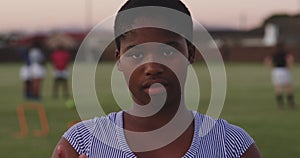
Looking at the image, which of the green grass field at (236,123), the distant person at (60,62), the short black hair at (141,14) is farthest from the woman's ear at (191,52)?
the distant person at (60,62)

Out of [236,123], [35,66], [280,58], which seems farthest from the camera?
[35,66]

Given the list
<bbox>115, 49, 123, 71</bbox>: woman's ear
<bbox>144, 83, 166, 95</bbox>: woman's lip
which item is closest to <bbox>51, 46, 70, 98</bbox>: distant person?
<bbox>115, 49, 123, 71</bbox>: woman's ear

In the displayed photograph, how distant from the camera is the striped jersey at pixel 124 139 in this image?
2340mm

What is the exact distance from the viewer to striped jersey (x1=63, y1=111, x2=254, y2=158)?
2340mm

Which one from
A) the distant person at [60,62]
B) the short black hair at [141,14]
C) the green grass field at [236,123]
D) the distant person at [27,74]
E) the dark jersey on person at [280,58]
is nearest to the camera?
the short black hair at [141,14]

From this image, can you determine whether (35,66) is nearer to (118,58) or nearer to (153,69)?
(118,58)

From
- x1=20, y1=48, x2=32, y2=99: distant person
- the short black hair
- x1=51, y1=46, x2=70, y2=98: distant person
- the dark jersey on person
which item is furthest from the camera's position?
x1=51, y1=46, x2=70, y2=98: distant person

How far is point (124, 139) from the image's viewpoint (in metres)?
2.39

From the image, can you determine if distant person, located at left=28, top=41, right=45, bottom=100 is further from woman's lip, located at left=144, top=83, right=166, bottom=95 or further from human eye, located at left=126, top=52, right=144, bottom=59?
woman's lip, located at left=144, top=83, right=166, bottom=95

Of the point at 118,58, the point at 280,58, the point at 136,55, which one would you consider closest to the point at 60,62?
the point at 280,58

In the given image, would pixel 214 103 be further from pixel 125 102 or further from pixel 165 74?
pixel 125 102

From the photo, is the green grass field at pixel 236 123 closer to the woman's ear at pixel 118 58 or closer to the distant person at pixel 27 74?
the distant person at pixel 27 74

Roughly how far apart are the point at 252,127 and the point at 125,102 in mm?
12222

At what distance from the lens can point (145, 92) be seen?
229cm
